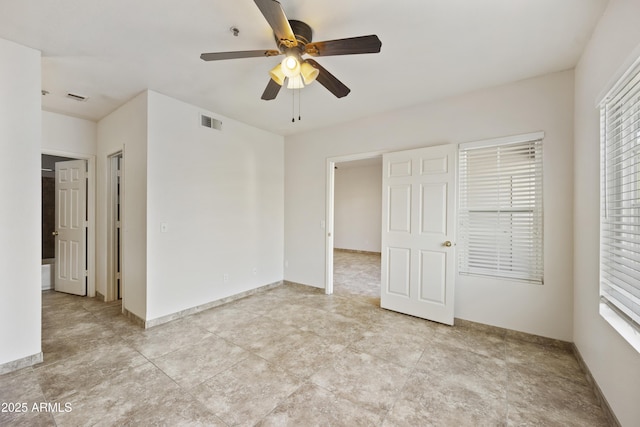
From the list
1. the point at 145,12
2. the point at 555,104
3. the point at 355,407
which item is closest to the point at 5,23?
the point at 145,12

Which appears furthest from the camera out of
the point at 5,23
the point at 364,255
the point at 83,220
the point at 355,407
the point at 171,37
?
the point at 364,255

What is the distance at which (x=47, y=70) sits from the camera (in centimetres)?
255

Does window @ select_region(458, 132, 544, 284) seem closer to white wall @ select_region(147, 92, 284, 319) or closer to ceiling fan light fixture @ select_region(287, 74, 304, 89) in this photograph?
ceiling fan light fixture @ select_region(287, 74, 304, 89)

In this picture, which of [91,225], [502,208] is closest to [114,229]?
[91,225]

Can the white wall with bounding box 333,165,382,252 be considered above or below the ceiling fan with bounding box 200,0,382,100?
below

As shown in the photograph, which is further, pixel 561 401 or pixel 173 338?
pixel 173 338

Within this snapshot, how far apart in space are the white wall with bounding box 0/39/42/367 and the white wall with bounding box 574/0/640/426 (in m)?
4.34

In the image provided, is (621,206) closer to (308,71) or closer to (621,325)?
(621,325)

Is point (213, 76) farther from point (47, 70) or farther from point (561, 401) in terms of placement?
point (561, 401)

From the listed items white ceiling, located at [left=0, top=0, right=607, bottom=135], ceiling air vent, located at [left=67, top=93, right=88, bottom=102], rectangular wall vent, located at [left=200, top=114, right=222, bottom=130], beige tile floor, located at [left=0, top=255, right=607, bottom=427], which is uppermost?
white ceiling, located at [left=0, top=0, right=607, bottom=135]

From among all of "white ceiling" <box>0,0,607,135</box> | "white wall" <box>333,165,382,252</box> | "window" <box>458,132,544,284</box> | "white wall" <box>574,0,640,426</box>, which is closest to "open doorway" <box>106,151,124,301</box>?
"white ceiling" <box>0,0,607,135</box>

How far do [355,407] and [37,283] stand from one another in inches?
116

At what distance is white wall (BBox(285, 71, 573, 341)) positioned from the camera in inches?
99.3

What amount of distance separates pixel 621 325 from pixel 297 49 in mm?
2781
